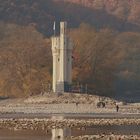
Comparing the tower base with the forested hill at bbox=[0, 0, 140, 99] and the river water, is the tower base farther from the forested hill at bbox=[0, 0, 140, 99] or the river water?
the river water

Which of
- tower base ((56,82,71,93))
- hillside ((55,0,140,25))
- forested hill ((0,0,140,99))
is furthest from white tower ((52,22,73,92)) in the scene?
hillside ((55,0,140,25))

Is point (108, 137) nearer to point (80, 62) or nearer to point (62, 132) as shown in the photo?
point (62, 132)

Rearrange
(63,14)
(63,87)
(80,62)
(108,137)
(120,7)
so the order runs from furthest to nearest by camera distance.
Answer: (120,7) < (63,14) < (80,62) < (63,87) < (108,137)

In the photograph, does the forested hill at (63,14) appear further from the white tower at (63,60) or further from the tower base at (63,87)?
the tower base at (63,87)

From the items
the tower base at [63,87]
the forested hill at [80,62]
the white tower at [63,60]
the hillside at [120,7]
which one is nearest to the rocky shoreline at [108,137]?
the tower base at [63,87]

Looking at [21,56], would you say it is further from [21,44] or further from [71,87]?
[71,87]

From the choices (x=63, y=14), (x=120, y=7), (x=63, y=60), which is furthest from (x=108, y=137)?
(x=120, y=7)
